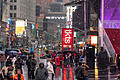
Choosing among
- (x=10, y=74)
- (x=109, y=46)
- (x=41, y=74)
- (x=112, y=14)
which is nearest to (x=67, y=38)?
(x=112, y=14)

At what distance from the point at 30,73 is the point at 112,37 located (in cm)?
1629

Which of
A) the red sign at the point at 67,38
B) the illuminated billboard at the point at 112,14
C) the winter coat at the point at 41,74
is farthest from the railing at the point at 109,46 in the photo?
the winter coat at the point at 41,74

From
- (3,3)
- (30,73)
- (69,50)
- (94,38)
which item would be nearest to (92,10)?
(94,38)

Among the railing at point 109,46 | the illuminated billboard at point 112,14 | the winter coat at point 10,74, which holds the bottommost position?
the winter coat at point 10,74

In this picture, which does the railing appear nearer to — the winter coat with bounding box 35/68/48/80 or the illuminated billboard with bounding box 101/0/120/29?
the illuminated billboard with bounding box 101/0/120/29

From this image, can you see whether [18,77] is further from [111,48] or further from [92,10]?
[92,10]

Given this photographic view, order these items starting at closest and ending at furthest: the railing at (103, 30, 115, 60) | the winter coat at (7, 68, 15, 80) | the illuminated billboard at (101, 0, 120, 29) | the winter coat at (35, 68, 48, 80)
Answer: the winter coat at (35, 68, 48, 80), the winter coat at (7, 68, 15, 80), the railing at (103, 30, 115, 60), the illuminated billboard at (101, 0, 120, 29)

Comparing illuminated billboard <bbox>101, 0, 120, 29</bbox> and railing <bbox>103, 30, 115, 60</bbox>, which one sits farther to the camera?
illuminated billboard <bbox>101, 0, 120, 29</bbox>

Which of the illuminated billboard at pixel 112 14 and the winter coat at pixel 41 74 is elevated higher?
the illuminated billboard at pixel 112 14

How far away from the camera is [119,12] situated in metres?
43.0

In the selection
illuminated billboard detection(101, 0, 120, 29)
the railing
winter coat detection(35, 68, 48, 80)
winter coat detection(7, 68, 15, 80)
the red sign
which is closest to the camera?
winter coat detection(35, 68, 48, 80)

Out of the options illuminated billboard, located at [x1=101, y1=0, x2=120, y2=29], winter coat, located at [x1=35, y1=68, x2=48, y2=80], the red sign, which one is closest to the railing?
illuminated billboard, located at [x1=101, y1=0, x2=120, y2=29]

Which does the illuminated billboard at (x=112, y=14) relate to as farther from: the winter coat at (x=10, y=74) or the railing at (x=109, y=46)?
the winter coat at (x=10, y=74)

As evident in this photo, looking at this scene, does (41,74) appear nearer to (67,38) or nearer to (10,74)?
(10,74)
